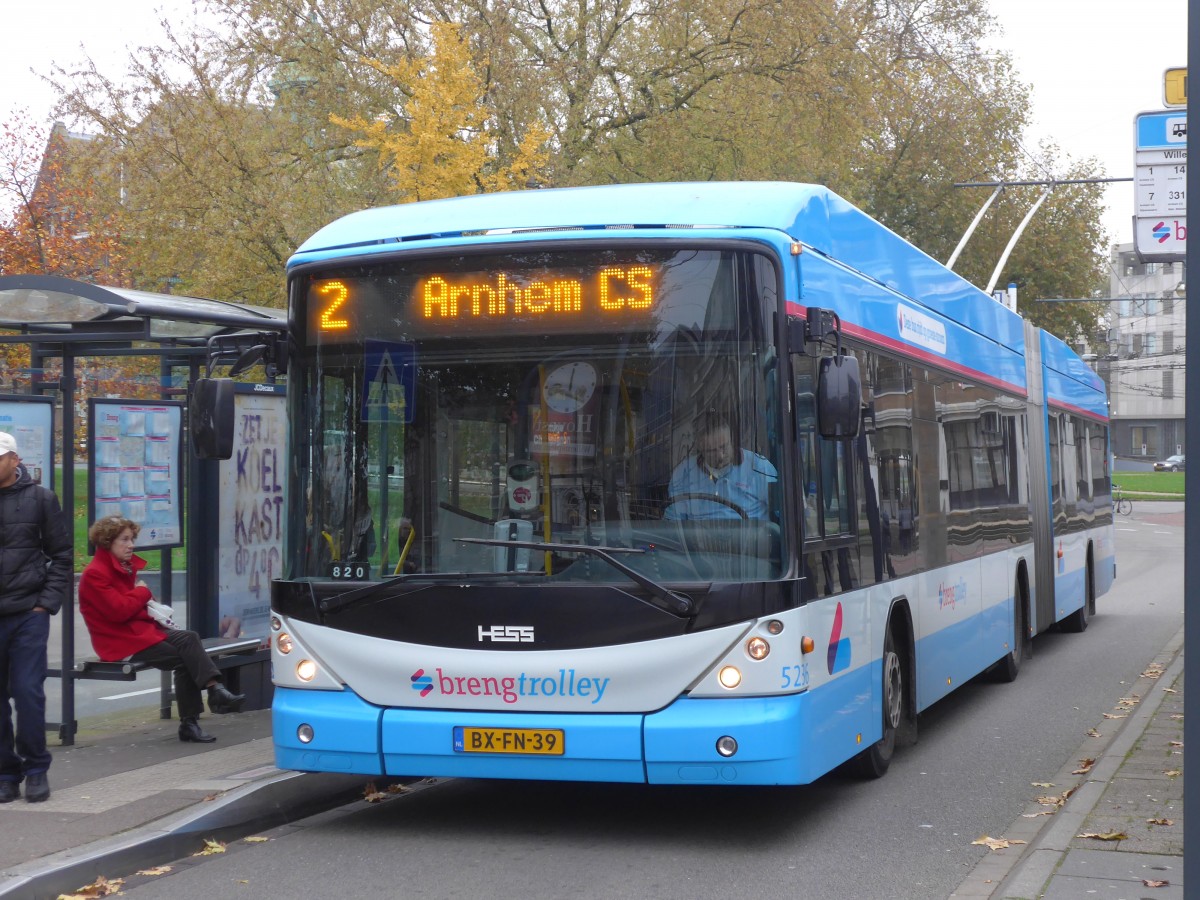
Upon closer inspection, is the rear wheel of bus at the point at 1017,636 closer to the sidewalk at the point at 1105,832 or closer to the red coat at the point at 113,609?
the sidewalk at the point at 1105,832

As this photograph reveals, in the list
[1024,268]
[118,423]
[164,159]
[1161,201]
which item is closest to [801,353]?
[1161,201]

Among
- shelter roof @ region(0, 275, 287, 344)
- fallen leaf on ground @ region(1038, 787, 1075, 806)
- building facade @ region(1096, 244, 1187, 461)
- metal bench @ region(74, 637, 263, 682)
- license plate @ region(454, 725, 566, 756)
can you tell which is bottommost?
fallen leaf on ground @ region(1038, 787, 1075, 806)

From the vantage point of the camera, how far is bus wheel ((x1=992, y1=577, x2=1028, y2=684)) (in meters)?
13.5

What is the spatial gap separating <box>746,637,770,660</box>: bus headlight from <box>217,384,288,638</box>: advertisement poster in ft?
15.8

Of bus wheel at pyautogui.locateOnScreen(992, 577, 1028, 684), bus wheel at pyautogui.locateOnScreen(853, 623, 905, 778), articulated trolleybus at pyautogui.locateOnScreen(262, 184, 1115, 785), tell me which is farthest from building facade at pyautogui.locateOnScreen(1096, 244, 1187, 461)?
articulated trolleybus at pyautogui.locateOnScreen(262, 184, 1115, 785)

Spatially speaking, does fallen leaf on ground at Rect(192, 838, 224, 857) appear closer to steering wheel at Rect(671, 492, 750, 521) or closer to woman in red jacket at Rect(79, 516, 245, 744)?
woman in red jacket at Rect(79, 516, 245, 744)

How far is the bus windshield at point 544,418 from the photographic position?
22.8ft

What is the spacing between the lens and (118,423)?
10.1 meters

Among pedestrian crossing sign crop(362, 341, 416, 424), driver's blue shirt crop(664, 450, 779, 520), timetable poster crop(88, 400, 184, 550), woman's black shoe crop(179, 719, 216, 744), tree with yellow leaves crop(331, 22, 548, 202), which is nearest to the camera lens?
driver's blue shirt crop(664, 450, 779, 520)

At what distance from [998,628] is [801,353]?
20.6ft

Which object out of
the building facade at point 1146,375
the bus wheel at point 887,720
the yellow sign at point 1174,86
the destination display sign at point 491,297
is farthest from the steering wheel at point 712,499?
the building facade at point 1146,375

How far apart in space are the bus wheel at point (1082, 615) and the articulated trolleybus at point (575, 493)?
1093cm

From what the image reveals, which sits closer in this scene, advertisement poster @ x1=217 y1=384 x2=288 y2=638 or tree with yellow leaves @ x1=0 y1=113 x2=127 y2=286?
advertisement poster @ x1=217 y1=384 x2=288 y2=638

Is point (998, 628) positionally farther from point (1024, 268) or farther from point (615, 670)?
point (1024, 268)
